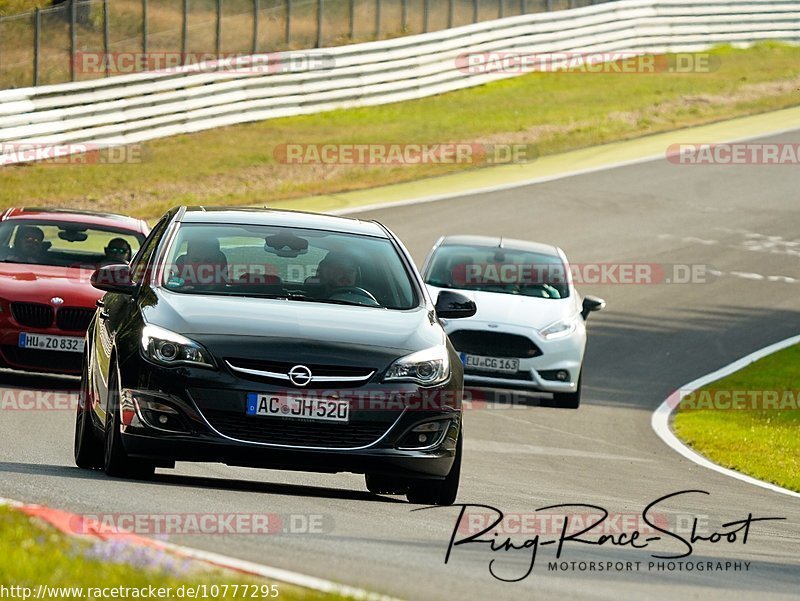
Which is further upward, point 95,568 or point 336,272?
point 336,272

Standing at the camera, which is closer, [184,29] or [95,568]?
[95,568]

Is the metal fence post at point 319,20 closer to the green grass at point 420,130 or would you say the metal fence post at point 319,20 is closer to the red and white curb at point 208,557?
the green grass at point 420,130

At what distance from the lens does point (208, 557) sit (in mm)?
6617

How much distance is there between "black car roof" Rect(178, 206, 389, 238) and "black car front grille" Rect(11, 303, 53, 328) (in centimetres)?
456

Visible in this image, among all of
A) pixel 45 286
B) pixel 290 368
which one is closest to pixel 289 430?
pixel 290 368

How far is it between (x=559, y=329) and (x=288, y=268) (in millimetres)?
7990

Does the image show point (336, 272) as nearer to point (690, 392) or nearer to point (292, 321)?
point (292, 321)

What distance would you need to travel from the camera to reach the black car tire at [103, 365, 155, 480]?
8.70 metres

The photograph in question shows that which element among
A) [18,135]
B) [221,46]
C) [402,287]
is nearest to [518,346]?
[402,287]

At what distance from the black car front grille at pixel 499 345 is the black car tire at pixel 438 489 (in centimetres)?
759

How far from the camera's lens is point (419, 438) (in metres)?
8.63

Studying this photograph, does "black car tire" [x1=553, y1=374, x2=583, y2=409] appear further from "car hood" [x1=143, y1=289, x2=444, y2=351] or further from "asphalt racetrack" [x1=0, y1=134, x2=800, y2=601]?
"car hood" [x1=143, y1=289, x2=444, y2=351]

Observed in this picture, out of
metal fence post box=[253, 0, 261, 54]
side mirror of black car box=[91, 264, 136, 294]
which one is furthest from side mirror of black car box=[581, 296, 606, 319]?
metal fence post box=[253, 0, 261, 54]

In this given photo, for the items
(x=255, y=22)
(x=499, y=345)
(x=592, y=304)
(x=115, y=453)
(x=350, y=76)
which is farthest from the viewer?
(x=255, y=22)
